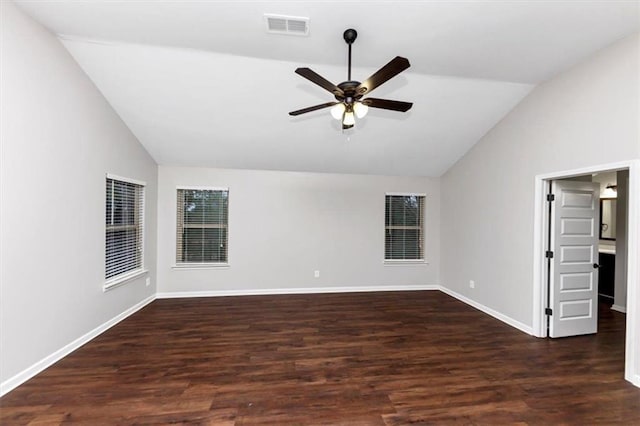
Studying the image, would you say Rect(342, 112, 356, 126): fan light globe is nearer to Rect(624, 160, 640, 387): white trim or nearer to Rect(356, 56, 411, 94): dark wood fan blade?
Rect(356, 56, 411, 94): dark wood fan blade

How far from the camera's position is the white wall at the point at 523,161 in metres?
2.72

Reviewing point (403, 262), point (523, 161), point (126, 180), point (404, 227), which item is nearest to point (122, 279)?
point (126, 180)

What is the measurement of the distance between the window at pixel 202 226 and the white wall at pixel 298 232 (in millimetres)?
142

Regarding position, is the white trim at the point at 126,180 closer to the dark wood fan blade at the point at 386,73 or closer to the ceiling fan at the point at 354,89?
the ceiling fan at the point at 354,89

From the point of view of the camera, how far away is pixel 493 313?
13.9 ft

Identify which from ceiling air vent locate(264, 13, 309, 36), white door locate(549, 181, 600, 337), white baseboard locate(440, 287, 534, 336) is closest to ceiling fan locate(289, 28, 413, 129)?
ceiling air vent locate(264, 13, 309, 36)

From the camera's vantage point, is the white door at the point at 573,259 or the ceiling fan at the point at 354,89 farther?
the white door at the point at 573,259

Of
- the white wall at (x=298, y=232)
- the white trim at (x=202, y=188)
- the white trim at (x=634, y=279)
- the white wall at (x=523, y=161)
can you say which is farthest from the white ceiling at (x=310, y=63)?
the white trim at (x=634, y=279)

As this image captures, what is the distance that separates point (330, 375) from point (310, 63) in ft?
10.6

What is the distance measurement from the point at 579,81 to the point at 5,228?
5682 mm

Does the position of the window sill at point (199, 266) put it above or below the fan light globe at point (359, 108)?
below

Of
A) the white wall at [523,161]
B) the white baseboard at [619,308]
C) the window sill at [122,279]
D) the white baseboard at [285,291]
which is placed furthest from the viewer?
the white baseboard at [285,291]

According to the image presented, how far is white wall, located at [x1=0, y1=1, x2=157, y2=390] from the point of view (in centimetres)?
233

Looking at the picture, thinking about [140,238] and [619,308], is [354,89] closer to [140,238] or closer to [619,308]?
[140,238]
